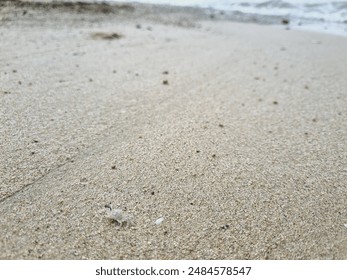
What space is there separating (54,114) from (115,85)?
0.76 metres

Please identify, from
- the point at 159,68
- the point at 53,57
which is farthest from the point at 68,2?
the point at 159,68

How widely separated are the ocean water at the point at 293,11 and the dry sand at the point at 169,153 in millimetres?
3376

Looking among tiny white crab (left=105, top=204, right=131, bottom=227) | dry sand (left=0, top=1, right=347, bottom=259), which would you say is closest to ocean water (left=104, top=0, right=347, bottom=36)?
dry sand (left=0, top=1, right=347, bottom=259)

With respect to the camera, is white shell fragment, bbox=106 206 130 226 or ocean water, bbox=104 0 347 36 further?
ocean water, bbox=104 0 347 36

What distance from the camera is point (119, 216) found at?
157 cm

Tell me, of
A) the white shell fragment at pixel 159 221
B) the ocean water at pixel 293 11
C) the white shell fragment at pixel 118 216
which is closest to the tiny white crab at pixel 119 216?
the white shell fragment at pixel 118 216

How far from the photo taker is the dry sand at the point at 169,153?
1503 mm

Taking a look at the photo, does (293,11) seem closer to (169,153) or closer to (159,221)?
(169,153)

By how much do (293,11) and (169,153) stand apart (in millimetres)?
7219

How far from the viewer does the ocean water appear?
22.9 ft

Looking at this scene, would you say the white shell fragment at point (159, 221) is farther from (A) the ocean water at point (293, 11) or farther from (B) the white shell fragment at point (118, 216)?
(A) the ocean water at point (293, 11)

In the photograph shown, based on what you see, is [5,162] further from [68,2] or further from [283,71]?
[68,2]

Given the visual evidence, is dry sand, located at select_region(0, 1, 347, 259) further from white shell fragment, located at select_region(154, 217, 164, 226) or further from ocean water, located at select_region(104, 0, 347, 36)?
ocean water, located at select_region(104, 0, 347, 36)

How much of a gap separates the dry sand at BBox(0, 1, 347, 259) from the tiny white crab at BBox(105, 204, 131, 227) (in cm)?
3
